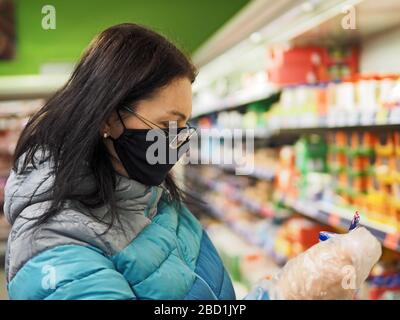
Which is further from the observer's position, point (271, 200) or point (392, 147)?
point (271, 200)

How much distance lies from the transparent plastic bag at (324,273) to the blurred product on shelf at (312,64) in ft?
8.50

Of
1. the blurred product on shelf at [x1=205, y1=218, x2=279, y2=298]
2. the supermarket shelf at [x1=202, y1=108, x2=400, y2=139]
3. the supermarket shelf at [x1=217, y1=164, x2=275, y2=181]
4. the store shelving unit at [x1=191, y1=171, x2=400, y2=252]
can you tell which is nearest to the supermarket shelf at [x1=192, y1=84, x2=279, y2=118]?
the supermarket shelf at [x1=202, y1=108, x2=400, y2=139]

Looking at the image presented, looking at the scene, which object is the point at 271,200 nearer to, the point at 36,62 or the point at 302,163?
the point at 302,163

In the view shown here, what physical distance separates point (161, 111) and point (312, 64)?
2502 millimetres

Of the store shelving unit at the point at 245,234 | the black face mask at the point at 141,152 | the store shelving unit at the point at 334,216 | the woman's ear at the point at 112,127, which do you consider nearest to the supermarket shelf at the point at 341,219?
the store shelving unit at the point at 334,216

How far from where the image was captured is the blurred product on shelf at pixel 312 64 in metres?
3.24

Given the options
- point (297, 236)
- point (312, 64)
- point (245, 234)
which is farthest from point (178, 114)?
point (245, 234)

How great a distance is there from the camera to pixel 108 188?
0.99 meters

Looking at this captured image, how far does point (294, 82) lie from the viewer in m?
3.38

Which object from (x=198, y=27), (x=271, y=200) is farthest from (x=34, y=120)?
(x=271, y=200)

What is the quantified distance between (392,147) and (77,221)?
1.58 metres

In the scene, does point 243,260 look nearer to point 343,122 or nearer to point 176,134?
point 343,122

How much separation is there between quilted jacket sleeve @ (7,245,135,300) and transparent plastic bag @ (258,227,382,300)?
255mm

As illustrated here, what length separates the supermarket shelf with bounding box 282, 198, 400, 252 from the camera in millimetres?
1902
